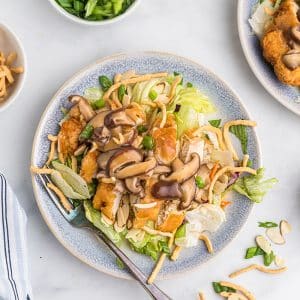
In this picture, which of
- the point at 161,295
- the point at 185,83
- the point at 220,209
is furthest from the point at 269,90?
the point at 161,295

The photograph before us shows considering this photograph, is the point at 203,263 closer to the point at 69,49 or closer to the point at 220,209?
the point at 220,209

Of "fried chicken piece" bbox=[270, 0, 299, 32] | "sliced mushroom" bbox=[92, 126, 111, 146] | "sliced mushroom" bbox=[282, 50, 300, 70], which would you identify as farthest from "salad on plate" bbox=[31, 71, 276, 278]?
"fried chicken piece" bbox=[270, 0, 299, 32]

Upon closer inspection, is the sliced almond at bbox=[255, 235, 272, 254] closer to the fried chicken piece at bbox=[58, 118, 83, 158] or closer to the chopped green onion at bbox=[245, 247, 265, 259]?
the chopped green onion at bbox=[245, 247, 265, 259]

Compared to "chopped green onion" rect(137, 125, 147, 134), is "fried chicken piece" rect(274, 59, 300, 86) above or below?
above

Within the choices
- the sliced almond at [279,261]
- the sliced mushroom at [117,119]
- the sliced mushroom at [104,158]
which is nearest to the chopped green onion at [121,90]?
the sliced mushroom at [117,119]

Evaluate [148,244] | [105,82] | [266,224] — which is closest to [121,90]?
[105,82]

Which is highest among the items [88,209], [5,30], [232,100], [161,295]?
[5,30]

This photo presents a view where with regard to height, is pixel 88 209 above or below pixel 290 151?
below
